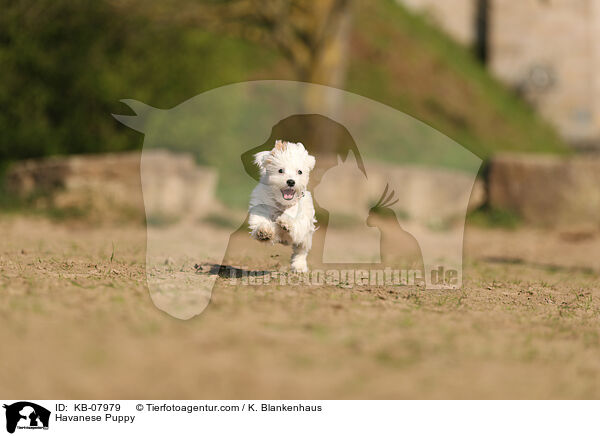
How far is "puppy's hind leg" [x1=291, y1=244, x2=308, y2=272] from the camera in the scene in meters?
4.41

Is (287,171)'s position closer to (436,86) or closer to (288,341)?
(288,341)

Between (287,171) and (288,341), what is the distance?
1149 millimetres

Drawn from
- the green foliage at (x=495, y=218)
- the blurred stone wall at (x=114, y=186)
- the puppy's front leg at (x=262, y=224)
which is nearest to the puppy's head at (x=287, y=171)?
the puppy's front leg at (x=262, y=224)

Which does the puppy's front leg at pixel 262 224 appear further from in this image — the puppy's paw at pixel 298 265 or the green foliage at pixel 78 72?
the green foliage at pixel 78 72

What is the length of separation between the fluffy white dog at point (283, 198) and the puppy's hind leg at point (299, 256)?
99mm

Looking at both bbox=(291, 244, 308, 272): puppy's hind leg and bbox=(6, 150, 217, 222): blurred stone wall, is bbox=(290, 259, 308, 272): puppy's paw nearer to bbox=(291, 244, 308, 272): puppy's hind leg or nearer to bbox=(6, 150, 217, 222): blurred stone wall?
bbox=(291, 244, 308, 272): puppy's hind leg

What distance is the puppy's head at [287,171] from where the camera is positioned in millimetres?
4027

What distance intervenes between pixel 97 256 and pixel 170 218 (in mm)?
4094

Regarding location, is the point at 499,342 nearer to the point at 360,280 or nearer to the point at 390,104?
the point at 360,280

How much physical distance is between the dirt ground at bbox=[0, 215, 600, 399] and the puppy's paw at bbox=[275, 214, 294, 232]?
449mm

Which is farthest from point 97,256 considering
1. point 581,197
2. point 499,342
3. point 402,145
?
point 402,145
